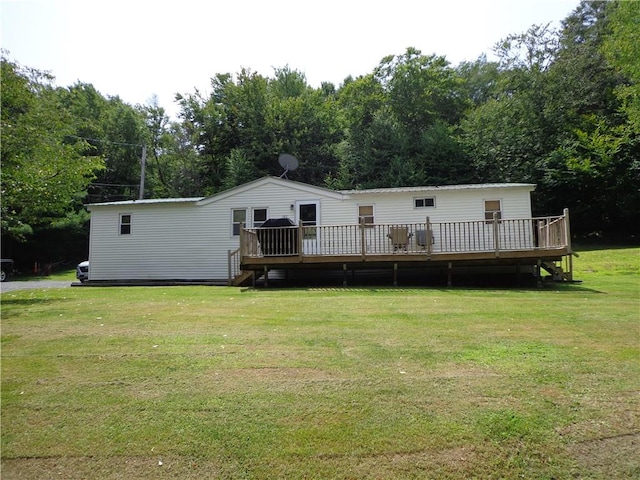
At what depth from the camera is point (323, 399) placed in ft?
10.6

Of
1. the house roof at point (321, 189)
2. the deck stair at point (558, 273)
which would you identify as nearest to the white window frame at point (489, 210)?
the house roof at point (321, 189)

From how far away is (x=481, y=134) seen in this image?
89.2ft

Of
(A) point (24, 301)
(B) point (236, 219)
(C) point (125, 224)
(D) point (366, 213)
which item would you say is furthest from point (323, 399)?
(C) point (125, 224)

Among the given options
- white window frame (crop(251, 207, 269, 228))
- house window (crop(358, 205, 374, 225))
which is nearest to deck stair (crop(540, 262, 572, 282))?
house window (crop(358, 205, 374, 225))

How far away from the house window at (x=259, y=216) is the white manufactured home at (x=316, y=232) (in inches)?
1.5

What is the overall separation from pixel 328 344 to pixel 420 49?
3285cm

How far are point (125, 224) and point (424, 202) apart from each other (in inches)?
458

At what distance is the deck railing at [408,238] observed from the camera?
1105 centimetres

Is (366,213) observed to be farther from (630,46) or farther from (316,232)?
(630,46)

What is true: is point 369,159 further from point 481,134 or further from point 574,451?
point 574,451

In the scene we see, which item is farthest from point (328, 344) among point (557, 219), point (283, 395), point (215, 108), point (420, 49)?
point (420, 49)

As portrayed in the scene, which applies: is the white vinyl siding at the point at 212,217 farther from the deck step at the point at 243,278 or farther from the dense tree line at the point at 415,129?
the dense tree line at the point at 415,129

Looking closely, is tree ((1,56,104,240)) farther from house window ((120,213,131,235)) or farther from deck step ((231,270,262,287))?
deck step ((231,270,262,287))

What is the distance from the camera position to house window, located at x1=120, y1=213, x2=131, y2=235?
624 inches
